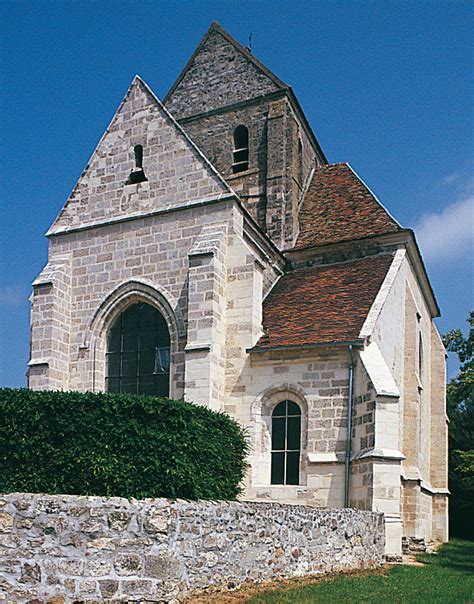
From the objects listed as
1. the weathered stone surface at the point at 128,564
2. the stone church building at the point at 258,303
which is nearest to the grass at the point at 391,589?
the weathered stone surface at the point at 128,564

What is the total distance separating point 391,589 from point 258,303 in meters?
8.49

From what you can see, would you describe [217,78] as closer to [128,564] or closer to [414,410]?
[414,410]

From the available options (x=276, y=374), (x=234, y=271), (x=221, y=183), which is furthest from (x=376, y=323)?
Answer: (x=221, y=183)

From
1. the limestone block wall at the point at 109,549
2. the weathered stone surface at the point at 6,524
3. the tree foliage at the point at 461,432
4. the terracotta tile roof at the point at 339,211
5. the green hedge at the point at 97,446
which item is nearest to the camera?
the limestone block wall at the point at 109,549

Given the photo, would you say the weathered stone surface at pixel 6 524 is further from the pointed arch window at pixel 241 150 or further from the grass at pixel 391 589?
the pointed arch window at pixel 241 150

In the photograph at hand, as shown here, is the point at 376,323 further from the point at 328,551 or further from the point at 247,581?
the point at 247,581

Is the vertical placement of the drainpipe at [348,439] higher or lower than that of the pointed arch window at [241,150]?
lower

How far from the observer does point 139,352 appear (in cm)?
1844

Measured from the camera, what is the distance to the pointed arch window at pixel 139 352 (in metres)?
18.0

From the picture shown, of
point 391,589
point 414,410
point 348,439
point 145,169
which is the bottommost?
point 391,589

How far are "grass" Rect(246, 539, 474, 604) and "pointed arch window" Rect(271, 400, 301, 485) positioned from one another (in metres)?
3.59

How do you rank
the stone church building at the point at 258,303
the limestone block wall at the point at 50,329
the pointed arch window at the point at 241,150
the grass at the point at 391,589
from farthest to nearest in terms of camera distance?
1. the pointed arch window at the point at 241,150
2. the limestone block wall at the point at 50,329
3. the stone church building at the point at 258,303
4. the grass at the point at 391,589

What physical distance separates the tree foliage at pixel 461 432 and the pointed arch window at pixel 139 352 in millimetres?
10265

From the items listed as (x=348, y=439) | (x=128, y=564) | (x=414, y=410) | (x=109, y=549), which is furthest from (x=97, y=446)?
(x=414, y=410)
